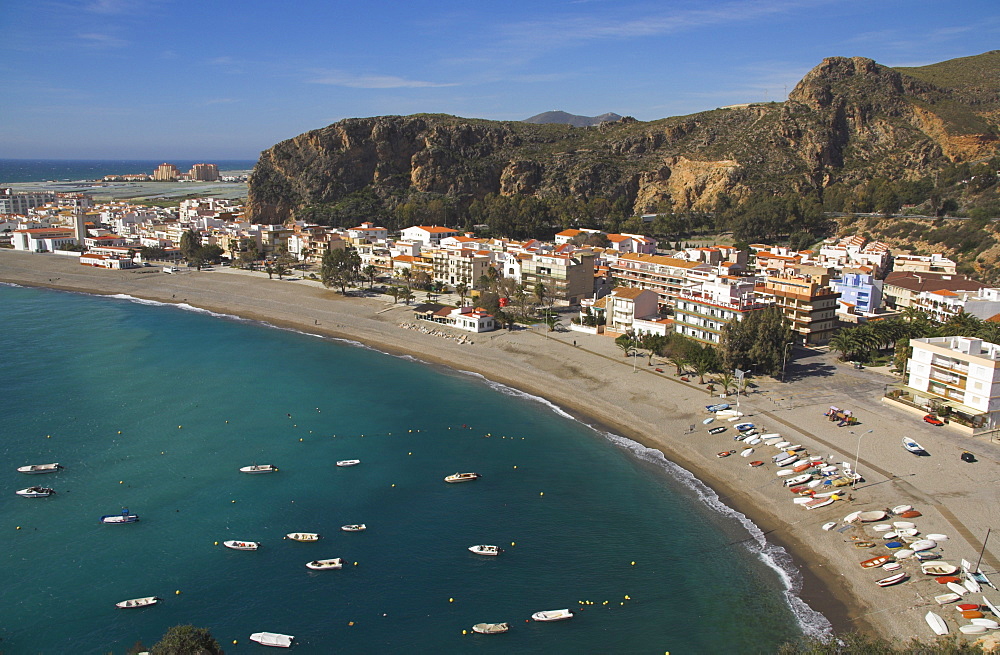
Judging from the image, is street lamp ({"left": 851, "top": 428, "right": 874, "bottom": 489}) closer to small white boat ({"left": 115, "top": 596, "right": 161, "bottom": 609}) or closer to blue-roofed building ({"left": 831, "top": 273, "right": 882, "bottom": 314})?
blue-roofed building ({"left": 831, "top": 273, "right": 882, "bottom": 314})

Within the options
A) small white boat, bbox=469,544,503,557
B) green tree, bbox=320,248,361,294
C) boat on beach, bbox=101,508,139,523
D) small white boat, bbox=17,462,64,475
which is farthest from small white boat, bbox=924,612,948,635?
green tree, bbox=320,248,361,294

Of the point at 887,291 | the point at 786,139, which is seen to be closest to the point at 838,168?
the point at 786,139

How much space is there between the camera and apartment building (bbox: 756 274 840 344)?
167ft

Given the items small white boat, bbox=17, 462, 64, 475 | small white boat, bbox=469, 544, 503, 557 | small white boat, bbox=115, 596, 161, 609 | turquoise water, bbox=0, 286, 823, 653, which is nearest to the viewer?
turquoise water, bbox=0, 286, 823, 653

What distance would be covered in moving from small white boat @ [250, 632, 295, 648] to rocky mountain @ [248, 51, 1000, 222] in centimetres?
9759

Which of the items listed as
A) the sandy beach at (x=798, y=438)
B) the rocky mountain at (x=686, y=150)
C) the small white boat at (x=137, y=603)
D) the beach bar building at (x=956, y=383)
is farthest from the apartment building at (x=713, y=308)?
the rocky mountain at (x=686, y=150)

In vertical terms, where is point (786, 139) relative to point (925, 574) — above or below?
above

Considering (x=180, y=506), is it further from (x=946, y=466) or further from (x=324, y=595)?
(x=946, y=466)

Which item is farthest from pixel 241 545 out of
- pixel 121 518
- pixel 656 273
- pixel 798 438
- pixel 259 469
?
pixel 656 273

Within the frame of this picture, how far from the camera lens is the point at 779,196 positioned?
9906 cm

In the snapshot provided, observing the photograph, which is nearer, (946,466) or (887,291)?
(946,466)

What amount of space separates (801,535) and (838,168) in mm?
95879

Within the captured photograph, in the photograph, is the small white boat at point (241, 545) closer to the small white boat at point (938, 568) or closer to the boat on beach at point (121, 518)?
the boat on beach at point (121, 518)

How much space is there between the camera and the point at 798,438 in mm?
34969
